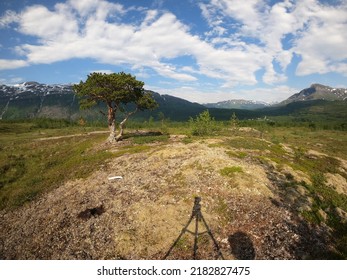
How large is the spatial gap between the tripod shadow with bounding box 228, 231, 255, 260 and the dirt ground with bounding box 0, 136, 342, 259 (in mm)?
66

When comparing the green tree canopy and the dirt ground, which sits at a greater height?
the green tree canopy

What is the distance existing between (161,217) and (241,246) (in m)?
6.82

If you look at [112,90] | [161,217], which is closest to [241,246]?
[161,217]

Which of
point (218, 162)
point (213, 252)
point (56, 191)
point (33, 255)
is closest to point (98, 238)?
point (33, 255)

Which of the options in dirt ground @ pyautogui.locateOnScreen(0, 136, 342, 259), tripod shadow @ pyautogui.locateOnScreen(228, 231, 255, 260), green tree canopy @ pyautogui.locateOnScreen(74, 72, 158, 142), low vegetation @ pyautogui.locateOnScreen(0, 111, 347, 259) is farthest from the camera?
green tree canopy @ pyautogui.locateOnScreen(74, 72, 158, 142)

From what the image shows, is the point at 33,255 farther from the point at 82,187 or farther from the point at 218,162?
the point at 218,162

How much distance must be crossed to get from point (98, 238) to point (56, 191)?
13.3 meters

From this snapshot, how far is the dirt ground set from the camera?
1853 cm

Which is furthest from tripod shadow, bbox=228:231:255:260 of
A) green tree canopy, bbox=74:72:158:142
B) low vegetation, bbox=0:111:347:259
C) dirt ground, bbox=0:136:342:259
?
green tree canopy, bbox=74:72:158:142

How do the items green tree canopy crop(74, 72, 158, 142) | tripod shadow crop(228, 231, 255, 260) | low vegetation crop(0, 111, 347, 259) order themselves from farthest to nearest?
green tree canopy crop(74, 72, 158, 142) → low vegetation crop(0, 111, 347, 259) → tripod shadow crop(228, 231, 255, 260)

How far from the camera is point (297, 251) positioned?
694 inches

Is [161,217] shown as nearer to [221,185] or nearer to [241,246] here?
[241,246]

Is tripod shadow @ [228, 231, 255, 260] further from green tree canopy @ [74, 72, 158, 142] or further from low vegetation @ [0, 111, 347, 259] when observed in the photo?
green tree canopy @ [74, 72, 158, 142]

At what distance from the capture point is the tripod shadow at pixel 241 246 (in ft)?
56.5
